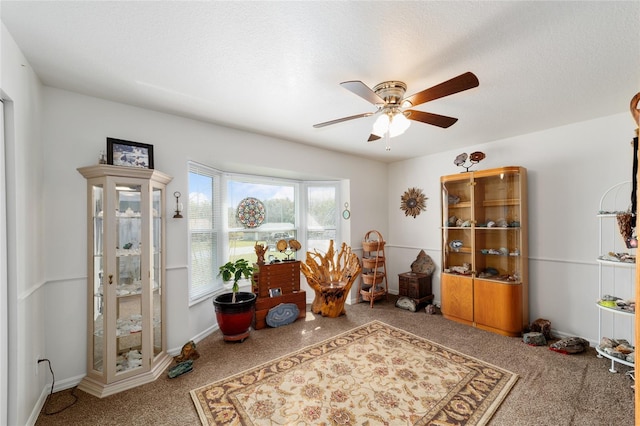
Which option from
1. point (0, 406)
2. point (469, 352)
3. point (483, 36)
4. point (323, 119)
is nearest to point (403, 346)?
point (469, 352)

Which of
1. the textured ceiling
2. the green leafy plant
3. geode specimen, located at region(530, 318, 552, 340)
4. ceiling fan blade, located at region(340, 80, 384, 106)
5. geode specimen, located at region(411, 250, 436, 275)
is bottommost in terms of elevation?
geode specimen, located at region(530, 318, 552, 340)

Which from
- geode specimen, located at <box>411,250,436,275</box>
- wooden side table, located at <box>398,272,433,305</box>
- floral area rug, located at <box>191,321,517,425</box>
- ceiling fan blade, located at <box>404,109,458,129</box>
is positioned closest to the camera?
floral area rug, located at <box>191,321,517,425</box>

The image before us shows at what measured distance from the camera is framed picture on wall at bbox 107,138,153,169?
2381 mm

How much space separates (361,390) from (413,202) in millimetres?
3255

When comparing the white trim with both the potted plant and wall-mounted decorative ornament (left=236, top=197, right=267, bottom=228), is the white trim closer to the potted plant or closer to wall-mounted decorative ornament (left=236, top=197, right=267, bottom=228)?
the potted plant

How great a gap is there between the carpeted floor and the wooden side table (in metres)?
0.78

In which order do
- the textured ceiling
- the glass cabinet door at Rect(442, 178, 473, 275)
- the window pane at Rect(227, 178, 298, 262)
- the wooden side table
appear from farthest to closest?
the wooden side table, the window pane at Rect(227, 178, 298, 262), the glass cabinet door at Rect(442, 178, 473, 275), the textured ceiling

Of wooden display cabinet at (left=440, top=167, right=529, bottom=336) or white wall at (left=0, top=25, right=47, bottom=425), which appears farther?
wooden display cabinet at (left=440, top=167, right=529, bottom=336)

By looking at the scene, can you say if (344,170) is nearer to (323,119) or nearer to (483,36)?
(323,119)

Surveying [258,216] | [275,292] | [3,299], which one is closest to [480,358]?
[275,292]

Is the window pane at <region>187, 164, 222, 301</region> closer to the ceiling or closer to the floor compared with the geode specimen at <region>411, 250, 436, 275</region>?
closer to the ceiling

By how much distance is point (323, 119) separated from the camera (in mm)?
2902

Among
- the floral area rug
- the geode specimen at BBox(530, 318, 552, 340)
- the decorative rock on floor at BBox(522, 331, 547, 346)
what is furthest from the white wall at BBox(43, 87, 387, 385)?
the geode specimen at BBox(530, 318, 552, 340)

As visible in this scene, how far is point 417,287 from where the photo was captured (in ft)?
13.7
